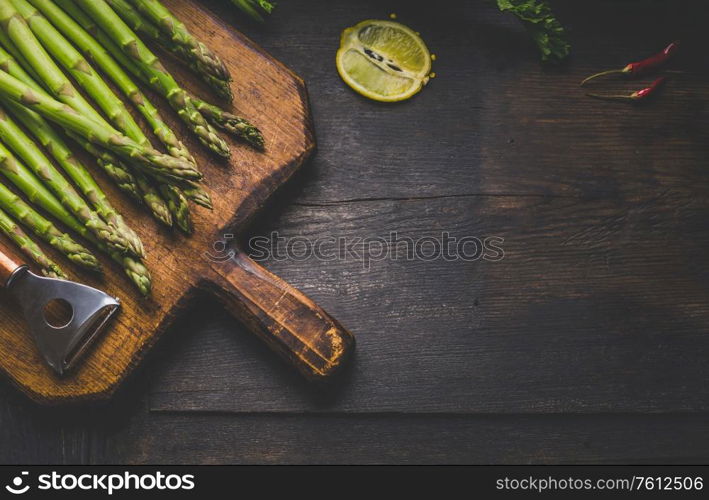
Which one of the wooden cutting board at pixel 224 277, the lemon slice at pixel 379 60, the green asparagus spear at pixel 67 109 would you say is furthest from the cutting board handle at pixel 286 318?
the lemon slice at pixel 379 60

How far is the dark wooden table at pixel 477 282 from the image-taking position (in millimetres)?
2922

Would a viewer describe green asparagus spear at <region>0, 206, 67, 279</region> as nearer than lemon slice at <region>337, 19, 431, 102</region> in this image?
Yes

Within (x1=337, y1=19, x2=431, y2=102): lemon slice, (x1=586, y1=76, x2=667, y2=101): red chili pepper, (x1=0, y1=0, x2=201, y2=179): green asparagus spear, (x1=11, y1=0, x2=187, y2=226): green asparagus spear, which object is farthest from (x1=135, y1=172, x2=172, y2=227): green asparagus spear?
(x1=586, y1=76, x2=667, y2=101): red chili pepper

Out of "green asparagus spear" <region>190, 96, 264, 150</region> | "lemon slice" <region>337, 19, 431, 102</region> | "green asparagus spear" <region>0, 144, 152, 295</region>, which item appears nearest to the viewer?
"green asparagus spear" <region>0, 144, 152, 295</region>

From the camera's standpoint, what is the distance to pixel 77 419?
9.48 ft

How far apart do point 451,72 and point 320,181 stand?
76cm

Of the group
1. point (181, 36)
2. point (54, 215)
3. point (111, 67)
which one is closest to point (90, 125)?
point (111, 67)

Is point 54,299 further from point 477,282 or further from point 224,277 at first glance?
point 477,282

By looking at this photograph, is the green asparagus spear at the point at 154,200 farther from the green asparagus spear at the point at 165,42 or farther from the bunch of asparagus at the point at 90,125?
the green asparagus spear at the point at 165,42

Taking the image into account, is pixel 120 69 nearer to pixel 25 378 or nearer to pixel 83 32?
pixel 83 32

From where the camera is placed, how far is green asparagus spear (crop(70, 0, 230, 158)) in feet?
8.82

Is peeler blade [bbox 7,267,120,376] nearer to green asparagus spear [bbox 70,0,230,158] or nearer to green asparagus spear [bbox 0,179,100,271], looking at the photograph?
green asparagus spear [bbox 0,179,100,271]

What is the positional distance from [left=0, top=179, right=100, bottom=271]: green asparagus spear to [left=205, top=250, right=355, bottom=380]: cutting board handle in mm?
476

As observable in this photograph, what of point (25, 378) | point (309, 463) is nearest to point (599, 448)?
point (309, 463)
